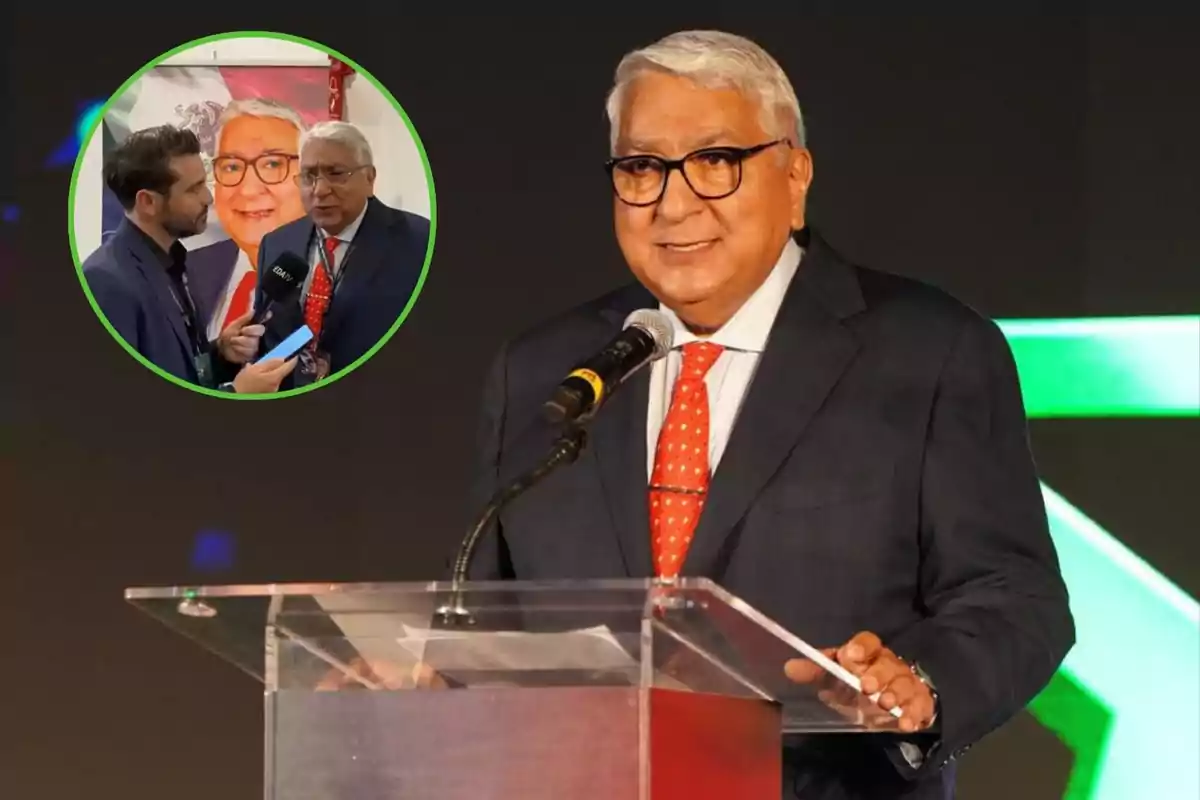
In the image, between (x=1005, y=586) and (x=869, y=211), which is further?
(x=869, y=211)

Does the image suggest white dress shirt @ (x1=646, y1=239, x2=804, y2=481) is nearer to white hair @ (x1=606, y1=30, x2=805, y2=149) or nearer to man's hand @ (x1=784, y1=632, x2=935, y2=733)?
white hair @ (x1=606, y1=30, x2=805, y2=149)

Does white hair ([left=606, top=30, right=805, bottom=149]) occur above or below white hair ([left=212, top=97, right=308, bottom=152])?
below

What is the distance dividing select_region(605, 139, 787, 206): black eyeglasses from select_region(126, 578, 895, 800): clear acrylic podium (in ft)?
2.75

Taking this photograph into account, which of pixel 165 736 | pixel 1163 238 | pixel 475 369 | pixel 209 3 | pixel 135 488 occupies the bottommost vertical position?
pixel 165 736

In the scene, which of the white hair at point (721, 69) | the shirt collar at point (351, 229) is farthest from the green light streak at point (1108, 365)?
the shirt collar at point (351, 229)

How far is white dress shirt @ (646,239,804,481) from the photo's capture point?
2.14 m

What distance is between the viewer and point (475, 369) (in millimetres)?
3117

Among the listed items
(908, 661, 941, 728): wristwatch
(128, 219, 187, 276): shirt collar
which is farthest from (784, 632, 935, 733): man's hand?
(128, 219, 187, 276): shirt collar

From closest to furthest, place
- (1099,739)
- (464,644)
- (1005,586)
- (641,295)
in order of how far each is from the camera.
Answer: (464,644) → (1005,586) → (641,295) → (1099,739)

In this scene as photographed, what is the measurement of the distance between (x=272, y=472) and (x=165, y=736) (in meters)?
0.54

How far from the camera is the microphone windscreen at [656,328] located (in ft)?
5.61

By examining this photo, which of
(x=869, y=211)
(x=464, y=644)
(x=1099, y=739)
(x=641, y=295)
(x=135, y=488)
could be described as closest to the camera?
(x=464, y=644)

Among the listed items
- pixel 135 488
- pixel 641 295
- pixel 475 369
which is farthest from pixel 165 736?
pixel 641 295

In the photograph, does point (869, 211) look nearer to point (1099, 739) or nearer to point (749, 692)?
point (1099, 739)
